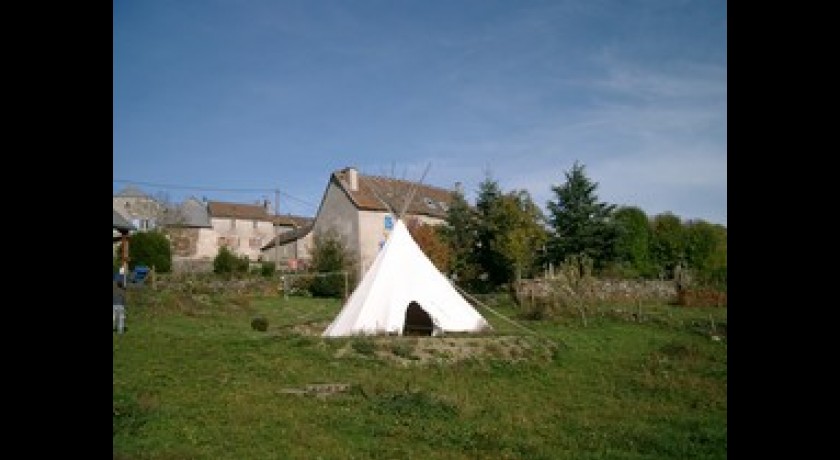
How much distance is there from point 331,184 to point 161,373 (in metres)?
31.9

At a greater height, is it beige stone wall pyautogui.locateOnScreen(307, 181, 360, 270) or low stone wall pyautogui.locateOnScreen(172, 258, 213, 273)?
beige stone wall pyautogui.locateOnScreen(307, 181, 360, 270)

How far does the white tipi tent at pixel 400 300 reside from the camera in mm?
14672

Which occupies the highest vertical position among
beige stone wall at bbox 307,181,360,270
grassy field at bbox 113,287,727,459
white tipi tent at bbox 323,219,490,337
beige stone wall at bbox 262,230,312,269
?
beige stone wall at bbox 307,181,360,270

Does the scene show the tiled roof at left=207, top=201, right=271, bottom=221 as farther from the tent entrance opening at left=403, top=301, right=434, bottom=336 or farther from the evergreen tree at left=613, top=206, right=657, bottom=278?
the tent entrance opening at left=403, top=301, right=434, bottom=336

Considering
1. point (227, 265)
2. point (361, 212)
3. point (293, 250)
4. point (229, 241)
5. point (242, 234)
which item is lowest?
point (227, 265)

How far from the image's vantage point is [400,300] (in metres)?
15.0

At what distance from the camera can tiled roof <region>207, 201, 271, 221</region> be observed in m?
57.4

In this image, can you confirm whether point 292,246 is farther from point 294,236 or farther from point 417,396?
point 417,396

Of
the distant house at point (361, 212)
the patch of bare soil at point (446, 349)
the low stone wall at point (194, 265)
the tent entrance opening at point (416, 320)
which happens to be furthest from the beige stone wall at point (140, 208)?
the patch of bare soil at point (446, 349)

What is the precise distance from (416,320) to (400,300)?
216cm

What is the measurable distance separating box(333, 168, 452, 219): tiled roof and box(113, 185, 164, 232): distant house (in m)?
26.2

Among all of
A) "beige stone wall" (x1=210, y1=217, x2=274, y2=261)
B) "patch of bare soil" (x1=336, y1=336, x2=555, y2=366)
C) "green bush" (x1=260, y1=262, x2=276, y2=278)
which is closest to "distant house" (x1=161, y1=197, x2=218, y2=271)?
"beige stone wall" (x1=210, y1=217, x2=274, y2=261)

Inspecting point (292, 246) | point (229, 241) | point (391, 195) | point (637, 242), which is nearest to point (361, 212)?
point (391, 195)
